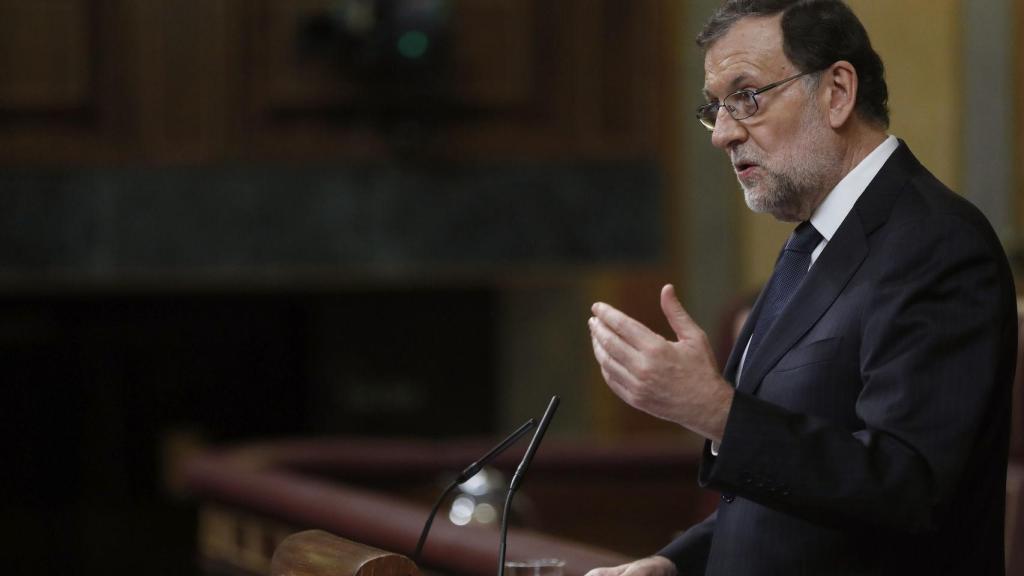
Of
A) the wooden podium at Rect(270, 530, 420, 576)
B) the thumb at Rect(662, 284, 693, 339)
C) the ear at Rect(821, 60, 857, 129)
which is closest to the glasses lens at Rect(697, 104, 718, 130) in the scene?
the ear at Rect(821, 60, 857, 129)

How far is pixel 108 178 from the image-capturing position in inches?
228

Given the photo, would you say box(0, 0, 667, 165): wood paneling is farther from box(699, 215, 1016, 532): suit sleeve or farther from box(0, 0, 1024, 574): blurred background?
box(699, 215, 1016, 532): suit sleeve

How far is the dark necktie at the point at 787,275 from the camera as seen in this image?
5.33ft

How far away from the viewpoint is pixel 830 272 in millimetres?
1524

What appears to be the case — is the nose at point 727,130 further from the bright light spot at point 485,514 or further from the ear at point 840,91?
the bright light spot at point 485,514

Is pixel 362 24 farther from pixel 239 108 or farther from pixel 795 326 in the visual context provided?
pixel 795 326

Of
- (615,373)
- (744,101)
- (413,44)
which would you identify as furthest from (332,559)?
(413,44)

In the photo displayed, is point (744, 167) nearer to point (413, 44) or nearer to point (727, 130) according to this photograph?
point (727, 130)

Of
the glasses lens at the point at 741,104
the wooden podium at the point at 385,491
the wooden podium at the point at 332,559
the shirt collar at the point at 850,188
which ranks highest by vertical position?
the glasses lens at the point at 741,104

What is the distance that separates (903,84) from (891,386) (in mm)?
4117

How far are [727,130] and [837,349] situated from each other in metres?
0.29

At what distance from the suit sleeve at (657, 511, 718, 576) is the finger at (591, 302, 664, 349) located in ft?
1.36

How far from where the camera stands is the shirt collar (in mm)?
1590

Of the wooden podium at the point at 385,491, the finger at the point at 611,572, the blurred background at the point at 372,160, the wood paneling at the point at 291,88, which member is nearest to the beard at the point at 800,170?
the finger at the point at 611,572
